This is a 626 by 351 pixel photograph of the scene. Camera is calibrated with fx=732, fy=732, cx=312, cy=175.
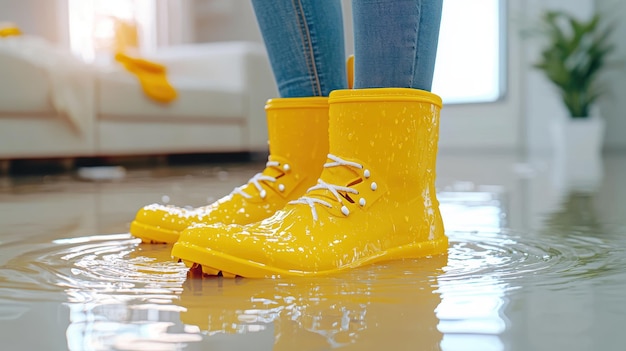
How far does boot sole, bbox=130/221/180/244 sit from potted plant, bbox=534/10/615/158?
3.82 m

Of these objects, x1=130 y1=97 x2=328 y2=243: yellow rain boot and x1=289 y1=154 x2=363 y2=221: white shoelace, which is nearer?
x1=289 y1=154 x2=363 y2=221: white shoelace

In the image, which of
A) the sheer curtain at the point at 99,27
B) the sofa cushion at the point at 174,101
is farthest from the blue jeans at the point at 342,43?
the sheer curtain at the point at 99,27

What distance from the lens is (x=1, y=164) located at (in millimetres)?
3168

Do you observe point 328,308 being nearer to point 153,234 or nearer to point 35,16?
point 153,234

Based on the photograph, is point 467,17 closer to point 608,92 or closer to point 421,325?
point 608,92

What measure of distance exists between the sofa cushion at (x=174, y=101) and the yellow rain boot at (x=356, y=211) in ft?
7.58

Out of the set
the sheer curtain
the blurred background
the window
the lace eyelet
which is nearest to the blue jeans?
the lace eyelet

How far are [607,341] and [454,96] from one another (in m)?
5.33

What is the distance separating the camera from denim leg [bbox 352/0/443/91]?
0.79 m

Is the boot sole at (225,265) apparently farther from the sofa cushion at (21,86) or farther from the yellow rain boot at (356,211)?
the sofa cushion at (21,86)

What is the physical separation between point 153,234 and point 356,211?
0.31m

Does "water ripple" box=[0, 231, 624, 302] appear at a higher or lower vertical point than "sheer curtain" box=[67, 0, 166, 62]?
lower

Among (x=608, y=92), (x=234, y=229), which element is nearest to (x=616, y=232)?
(x=234, y=229)

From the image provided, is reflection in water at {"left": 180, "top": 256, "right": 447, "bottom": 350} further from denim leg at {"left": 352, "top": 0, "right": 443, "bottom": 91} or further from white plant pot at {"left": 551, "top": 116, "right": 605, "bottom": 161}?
white plant pot at {"left": 551, "top": 116, "right": 605, "bottom": 161}
